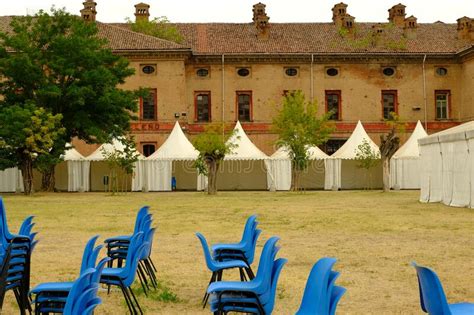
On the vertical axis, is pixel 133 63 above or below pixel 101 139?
above

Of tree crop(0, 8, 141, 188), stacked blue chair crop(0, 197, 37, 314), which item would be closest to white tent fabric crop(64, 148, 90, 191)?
tree crop(0, 8, 141, 188)

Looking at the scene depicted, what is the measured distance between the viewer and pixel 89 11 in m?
51.8

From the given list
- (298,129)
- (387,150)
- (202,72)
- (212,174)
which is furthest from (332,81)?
(212,174)

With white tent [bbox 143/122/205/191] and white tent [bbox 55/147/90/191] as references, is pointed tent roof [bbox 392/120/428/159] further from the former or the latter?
white tent [bbox 55/147/90/191]

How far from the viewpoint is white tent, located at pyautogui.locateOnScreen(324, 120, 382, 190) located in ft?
146

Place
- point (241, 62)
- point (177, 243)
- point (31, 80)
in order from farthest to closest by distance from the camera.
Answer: point (241, 62), point (31, 80), point (177, 243)

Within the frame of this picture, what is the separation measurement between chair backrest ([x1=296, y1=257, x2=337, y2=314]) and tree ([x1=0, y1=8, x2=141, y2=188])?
3422 cm

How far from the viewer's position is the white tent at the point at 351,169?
44.4 m

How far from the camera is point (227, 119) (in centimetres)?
4947

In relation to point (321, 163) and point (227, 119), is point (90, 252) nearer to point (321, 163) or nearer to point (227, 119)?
point (321, 163)

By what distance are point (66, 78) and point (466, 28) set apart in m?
28.6

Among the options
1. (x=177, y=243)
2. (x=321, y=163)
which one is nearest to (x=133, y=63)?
(x=321, y=163)

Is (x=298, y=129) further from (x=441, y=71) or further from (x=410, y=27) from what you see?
(x=410, y=27)

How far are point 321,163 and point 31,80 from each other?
18.2 metres
